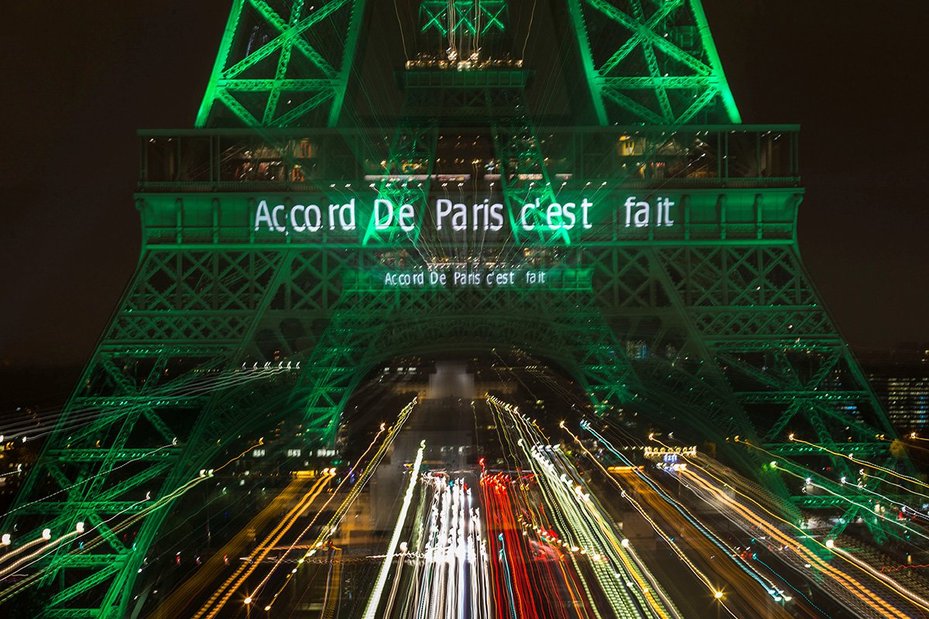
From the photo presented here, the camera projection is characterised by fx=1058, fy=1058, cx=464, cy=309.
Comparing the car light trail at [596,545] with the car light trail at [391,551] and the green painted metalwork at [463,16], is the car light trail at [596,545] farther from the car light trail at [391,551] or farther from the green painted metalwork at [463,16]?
A: the green painted metalwork at [463,16]

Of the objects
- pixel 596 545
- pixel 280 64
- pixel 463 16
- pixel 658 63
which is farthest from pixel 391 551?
pixel 463 16

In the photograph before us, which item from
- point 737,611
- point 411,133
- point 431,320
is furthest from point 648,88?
point 737,611

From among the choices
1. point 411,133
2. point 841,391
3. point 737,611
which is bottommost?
point 737,611

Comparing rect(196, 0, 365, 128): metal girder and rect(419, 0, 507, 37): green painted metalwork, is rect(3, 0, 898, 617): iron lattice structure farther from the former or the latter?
rect(419, 0, 507, 37): green painted metalwork

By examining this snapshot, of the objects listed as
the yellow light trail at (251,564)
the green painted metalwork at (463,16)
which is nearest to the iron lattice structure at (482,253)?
the green painted metalwork at (463,16)

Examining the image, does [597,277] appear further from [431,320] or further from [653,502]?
[653,502]

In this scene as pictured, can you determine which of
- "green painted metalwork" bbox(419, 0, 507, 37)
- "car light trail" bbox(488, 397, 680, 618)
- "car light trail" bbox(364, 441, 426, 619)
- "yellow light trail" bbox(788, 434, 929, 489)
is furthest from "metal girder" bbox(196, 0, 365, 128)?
"yellow light trail" bbox(788, 434, 929, 489)

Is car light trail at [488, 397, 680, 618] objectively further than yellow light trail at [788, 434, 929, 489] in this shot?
No

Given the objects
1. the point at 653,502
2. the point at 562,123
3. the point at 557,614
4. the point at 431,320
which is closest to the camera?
the point at 557,614
